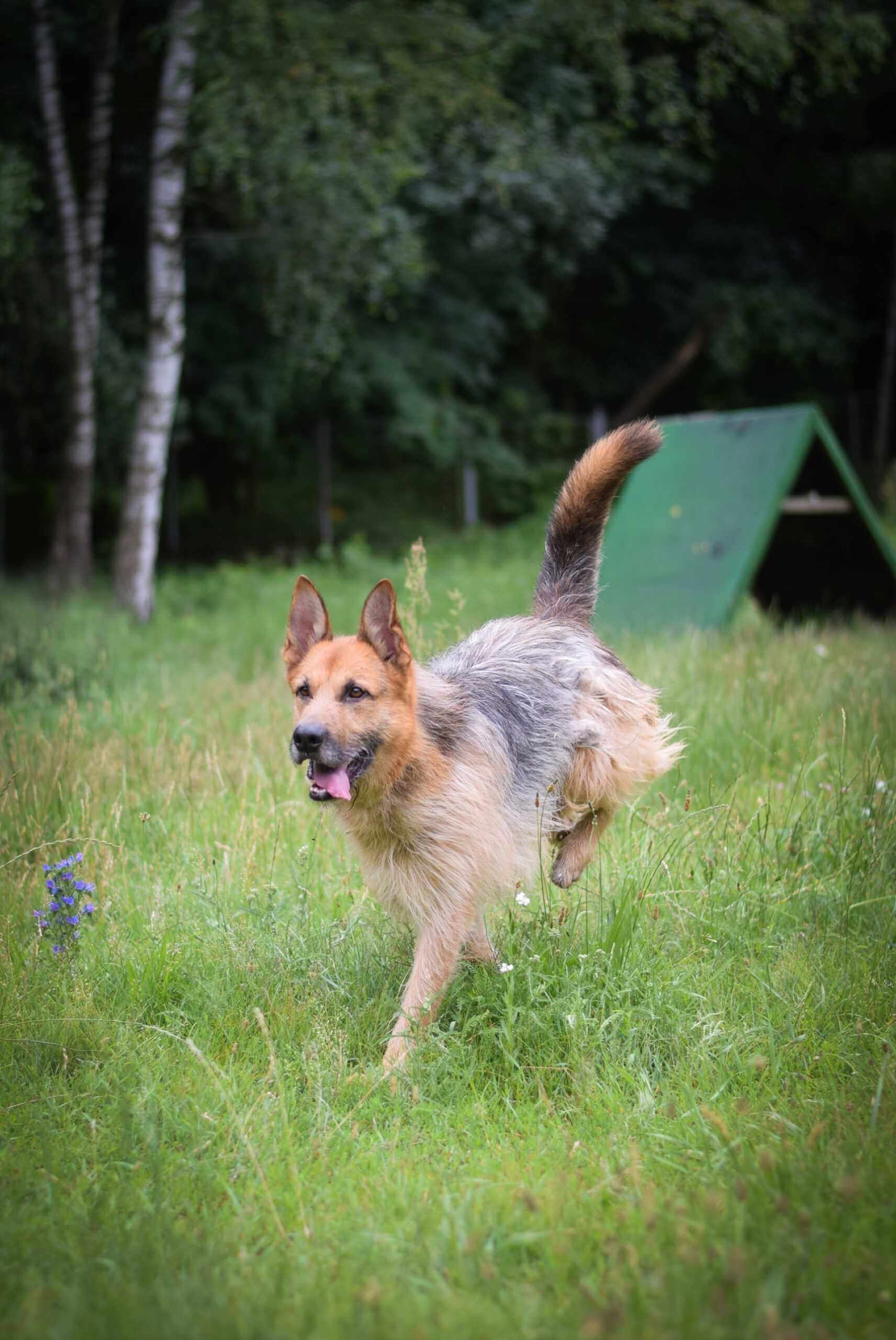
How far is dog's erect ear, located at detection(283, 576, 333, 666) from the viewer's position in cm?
380

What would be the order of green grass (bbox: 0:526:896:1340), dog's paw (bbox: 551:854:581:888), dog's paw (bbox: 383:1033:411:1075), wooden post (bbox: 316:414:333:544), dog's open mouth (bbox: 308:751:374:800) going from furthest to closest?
1. wooden post (bbox: 316:414:333:544)
2. dog's paw (bbox: 551:854:581:888)
3. dog's open mouth (bbox: 308:751:374:800)
4. dog's paw (bbox: 383:1033:411:1075)
5. green grass (bbox: 0:526:896:1340)

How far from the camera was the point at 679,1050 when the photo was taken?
11.2 feet

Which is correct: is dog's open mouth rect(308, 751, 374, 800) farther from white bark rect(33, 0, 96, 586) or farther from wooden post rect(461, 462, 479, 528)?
wooden post rect(461, 462, 479, 528)

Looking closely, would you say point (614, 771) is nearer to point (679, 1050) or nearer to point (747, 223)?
point (679, 1050)

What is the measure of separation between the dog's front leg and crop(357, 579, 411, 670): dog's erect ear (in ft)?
2.79

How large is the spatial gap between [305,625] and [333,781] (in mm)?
639

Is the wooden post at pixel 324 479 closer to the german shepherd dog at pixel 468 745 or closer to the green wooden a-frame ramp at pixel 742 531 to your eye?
the green wooden a-frame ramp at pixel 742 531

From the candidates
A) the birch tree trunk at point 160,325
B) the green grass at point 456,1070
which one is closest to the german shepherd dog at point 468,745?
the green grass at point 456,1070

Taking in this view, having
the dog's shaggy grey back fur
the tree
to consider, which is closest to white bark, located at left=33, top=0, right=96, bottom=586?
the tree

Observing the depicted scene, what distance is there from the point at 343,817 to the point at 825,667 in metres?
4.04

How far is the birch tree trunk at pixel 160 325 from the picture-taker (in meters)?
11.4

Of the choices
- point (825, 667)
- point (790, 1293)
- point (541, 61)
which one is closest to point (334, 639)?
point (790, 1293)

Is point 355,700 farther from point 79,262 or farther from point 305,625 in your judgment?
point 79,262

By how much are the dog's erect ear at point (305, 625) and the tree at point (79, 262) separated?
389 inches
